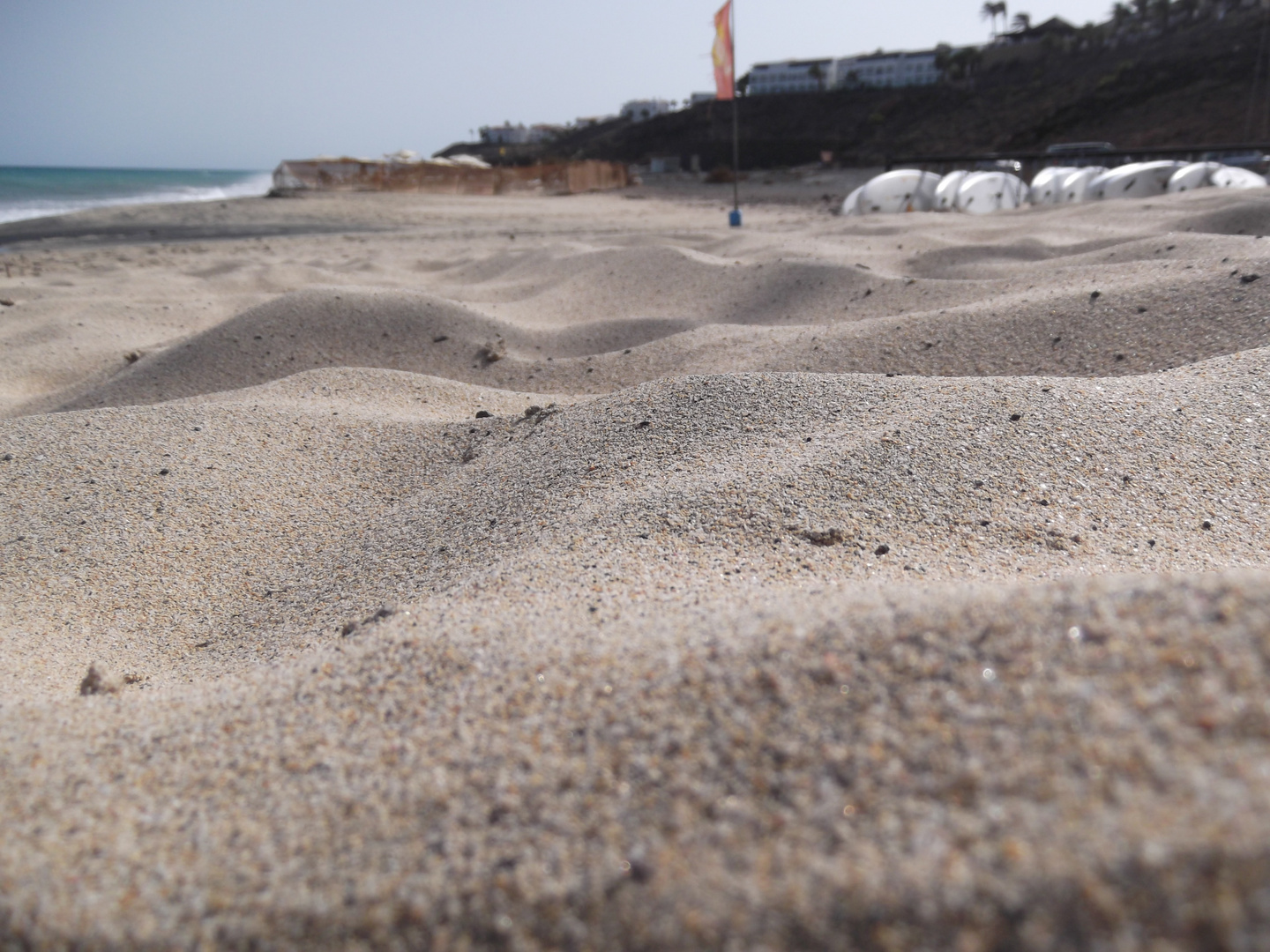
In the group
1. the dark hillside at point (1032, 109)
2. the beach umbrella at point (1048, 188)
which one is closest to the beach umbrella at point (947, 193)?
the beach umbrella at point (1048, 188)

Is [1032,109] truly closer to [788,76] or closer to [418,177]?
[418,177]

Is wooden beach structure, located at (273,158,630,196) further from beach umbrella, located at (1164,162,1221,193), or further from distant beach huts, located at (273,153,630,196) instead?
beach umbrella, located at (1164,162,1221,193)

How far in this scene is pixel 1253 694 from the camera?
82cm

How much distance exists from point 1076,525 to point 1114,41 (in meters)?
46.5

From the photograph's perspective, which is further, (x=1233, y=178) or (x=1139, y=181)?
(x=1139, y=181)

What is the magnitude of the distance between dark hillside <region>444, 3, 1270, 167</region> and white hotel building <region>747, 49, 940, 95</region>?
7533 millimetres

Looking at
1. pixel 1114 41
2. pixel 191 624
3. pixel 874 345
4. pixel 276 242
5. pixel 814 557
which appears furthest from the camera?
pixel 1114 41

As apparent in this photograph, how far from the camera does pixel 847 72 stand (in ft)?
187

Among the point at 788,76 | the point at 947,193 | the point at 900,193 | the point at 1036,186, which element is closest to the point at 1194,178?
the point at 1036,186

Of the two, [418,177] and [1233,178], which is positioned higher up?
[418,177]

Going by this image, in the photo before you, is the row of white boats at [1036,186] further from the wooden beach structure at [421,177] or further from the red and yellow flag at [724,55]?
the wooden beach structure at [421,177]

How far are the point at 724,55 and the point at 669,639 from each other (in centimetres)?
918

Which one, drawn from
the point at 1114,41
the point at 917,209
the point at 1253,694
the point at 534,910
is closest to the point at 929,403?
the point at 1253,694

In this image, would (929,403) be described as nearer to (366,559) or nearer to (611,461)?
(611,461)
